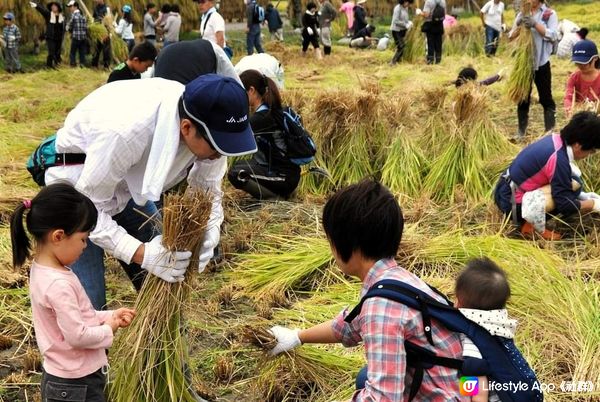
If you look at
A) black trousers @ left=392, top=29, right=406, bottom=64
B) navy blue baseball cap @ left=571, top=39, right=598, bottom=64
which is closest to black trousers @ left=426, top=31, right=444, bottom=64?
black trousers @ left=392, top=29, right=406, bottom=64

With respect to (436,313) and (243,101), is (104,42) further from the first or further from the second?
(436,313)

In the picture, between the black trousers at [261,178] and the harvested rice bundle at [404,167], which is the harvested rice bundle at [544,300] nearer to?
the harvested rice bundle at [404,167]

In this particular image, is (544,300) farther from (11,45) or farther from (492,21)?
(11,45)

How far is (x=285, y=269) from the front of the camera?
3500 mm

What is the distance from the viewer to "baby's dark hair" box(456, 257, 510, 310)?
1.97m

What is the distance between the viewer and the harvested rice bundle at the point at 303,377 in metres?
2.49

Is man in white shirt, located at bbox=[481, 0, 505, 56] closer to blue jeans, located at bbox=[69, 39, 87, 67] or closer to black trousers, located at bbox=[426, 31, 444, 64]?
black trousers, located at bbox=[426, 31, 444, 64]

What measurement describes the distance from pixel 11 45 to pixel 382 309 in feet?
37.0

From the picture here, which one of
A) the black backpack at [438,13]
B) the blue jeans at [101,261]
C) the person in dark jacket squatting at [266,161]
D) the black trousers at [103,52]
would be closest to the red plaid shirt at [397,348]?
the blue jeans at [101,261]

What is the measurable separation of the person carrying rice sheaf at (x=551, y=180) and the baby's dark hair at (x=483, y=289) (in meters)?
1.90

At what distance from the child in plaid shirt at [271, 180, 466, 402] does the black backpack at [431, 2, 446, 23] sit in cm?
969

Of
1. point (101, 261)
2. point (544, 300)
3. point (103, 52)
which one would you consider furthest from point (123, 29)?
point (544, 300)

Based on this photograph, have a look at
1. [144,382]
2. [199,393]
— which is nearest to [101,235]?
[144,382]

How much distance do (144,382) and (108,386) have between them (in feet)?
0.58
